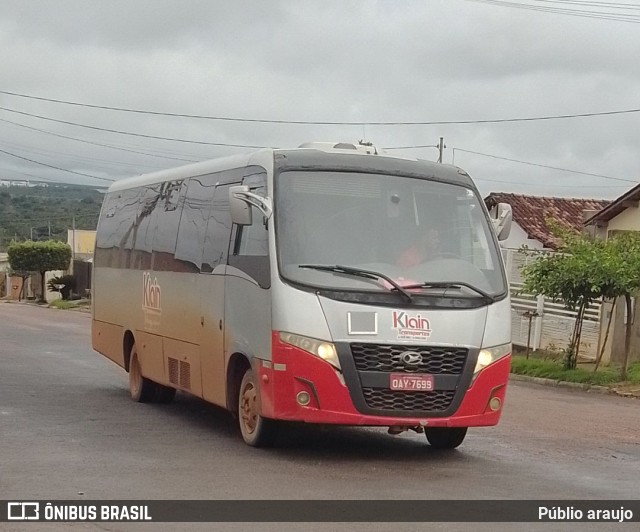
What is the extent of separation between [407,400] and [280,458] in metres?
1.27

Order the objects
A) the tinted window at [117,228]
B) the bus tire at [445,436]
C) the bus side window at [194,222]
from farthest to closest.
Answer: the tinted window at [117,228] < the bus side window at [194,222] < the bus tire at [445,436]

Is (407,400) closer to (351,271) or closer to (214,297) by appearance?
(351,271)

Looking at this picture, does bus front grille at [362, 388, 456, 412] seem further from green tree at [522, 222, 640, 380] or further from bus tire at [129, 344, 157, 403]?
green tree at [522, 222, 640, 380]

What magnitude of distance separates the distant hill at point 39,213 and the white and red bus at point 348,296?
102754 mm

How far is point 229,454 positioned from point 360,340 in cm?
169

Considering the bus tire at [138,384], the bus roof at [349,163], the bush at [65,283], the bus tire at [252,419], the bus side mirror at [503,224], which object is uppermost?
the bus roof at [349,163]

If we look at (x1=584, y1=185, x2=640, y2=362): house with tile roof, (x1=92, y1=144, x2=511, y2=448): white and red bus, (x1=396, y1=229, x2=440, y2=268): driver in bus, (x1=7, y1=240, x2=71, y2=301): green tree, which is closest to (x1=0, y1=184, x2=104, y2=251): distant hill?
(x1=7, y1=240, x2=71, y2=301): green tree

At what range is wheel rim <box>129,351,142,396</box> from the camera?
581 inches

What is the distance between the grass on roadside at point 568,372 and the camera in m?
20.9

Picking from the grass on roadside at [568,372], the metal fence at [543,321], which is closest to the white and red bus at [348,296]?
the grass on roadside at [568,372]

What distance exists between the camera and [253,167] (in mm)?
11180

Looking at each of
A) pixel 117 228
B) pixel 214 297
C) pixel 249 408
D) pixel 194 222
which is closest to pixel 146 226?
pixel 117 228

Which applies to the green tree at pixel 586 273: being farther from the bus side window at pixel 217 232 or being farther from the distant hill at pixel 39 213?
the distant hill at pixel 39 213

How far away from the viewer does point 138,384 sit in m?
14.8
